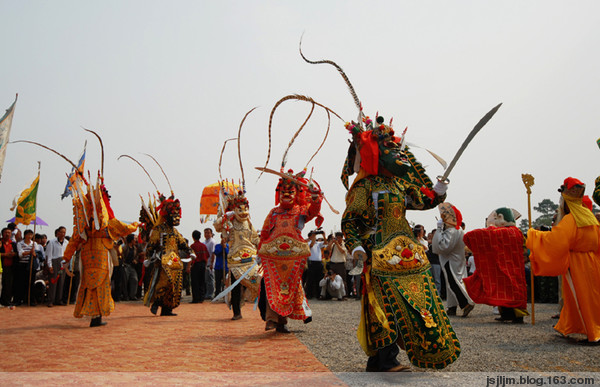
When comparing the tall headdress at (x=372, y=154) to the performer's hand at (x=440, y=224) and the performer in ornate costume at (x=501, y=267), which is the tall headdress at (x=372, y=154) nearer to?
the performer in ornate costume at (x=501, y=267)

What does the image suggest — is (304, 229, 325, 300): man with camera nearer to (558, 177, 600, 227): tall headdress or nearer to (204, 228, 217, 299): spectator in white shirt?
(204, 228, 217, 299): spectator in white shirt

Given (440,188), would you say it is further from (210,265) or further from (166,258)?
(210,265)

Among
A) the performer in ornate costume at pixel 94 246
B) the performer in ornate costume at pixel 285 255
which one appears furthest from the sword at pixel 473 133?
the performer in ornate costume at pixel 94 246

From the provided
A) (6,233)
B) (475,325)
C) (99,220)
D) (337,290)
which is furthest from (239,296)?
(6,233)

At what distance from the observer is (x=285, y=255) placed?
7.14 meters

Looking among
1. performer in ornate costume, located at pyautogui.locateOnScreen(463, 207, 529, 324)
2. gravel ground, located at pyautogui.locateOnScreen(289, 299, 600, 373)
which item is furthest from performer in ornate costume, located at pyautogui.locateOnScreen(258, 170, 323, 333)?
performer in ornate costume, located at pyautogui.locateOnScreen(463, 207, 529, 324)

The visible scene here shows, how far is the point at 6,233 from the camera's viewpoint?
481 inches

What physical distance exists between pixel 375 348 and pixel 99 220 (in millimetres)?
5841

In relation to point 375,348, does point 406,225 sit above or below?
above

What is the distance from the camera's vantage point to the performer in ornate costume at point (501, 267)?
8.08 m

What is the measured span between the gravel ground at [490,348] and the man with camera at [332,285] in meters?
5.69

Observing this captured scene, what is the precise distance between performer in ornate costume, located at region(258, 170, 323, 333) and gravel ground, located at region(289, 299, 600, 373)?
43cm

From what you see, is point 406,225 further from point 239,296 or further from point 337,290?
point 337,290

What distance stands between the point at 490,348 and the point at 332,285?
29.9 feet
